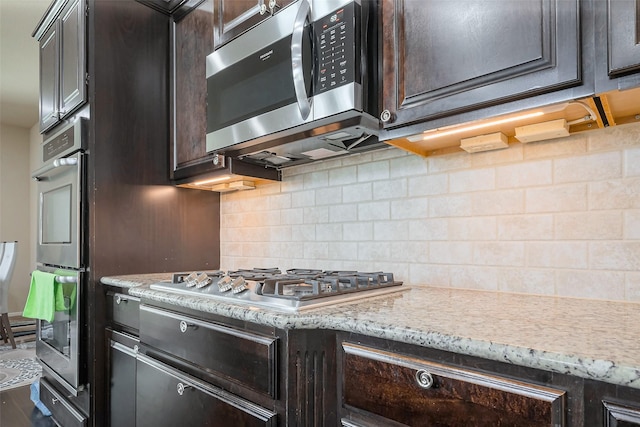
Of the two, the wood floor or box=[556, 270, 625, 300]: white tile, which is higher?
box=[556, 270, 625, 300]: white tile

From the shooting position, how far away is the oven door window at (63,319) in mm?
2105

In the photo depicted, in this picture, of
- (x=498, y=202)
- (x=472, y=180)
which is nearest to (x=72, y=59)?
(x=472, y=180)

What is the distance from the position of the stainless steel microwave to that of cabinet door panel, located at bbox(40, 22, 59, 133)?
1.24 metres

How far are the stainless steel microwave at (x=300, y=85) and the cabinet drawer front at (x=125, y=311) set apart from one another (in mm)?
794

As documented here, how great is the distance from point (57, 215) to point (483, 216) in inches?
89.9

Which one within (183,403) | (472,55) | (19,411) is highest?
(472,55)

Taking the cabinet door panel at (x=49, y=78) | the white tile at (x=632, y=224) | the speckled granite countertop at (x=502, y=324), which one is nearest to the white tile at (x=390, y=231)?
the speckled granite countertop at (x=502, y=324)

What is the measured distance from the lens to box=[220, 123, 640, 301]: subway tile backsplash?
46.8 inches

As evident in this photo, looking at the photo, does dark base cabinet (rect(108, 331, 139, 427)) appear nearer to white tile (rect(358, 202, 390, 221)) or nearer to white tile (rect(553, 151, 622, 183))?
white tile (rect(358, 202, 390, 221))

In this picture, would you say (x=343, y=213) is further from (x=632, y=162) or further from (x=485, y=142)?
(x=632, y=162)

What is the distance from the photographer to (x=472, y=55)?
3.53 ft

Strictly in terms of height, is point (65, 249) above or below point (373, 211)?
below

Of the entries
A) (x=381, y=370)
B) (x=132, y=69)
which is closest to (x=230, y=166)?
(x=132, y=69)

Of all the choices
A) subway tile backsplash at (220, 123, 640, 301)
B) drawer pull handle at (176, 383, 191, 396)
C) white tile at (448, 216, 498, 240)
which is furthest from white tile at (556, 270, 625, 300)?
drawer pull handle at (176, 383, 191, 396)
